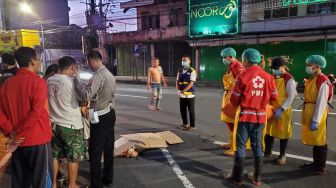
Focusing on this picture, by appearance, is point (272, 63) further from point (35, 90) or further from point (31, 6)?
point (31, 6)

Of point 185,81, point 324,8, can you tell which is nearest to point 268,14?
point 324,8

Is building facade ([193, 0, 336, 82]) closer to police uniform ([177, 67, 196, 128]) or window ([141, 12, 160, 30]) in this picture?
window ([141, 12, 160, 30])

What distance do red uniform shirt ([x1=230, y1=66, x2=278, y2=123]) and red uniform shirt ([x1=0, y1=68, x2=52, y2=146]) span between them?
2.62m

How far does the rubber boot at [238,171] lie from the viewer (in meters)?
4.66

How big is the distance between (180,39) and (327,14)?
12.3 metres

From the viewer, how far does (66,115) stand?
4230mm

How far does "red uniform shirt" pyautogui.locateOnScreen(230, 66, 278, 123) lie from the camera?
4.48m

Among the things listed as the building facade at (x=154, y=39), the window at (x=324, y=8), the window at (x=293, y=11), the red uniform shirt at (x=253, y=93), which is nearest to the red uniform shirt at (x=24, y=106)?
the red uniform shirt at (x=253, y=93)

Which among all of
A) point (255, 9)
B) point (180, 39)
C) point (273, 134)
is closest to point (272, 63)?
point (273, 134)

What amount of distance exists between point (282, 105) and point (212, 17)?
71.1 ft

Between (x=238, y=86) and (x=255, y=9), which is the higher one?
(x=255, y=9)

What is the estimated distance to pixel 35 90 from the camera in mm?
3357

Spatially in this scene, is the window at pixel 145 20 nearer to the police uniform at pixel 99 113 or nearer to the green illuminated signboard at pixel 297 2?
the green illuminated signboard at pixel 297 2

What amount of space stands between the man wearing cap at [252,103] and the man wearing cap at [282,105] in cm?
64
